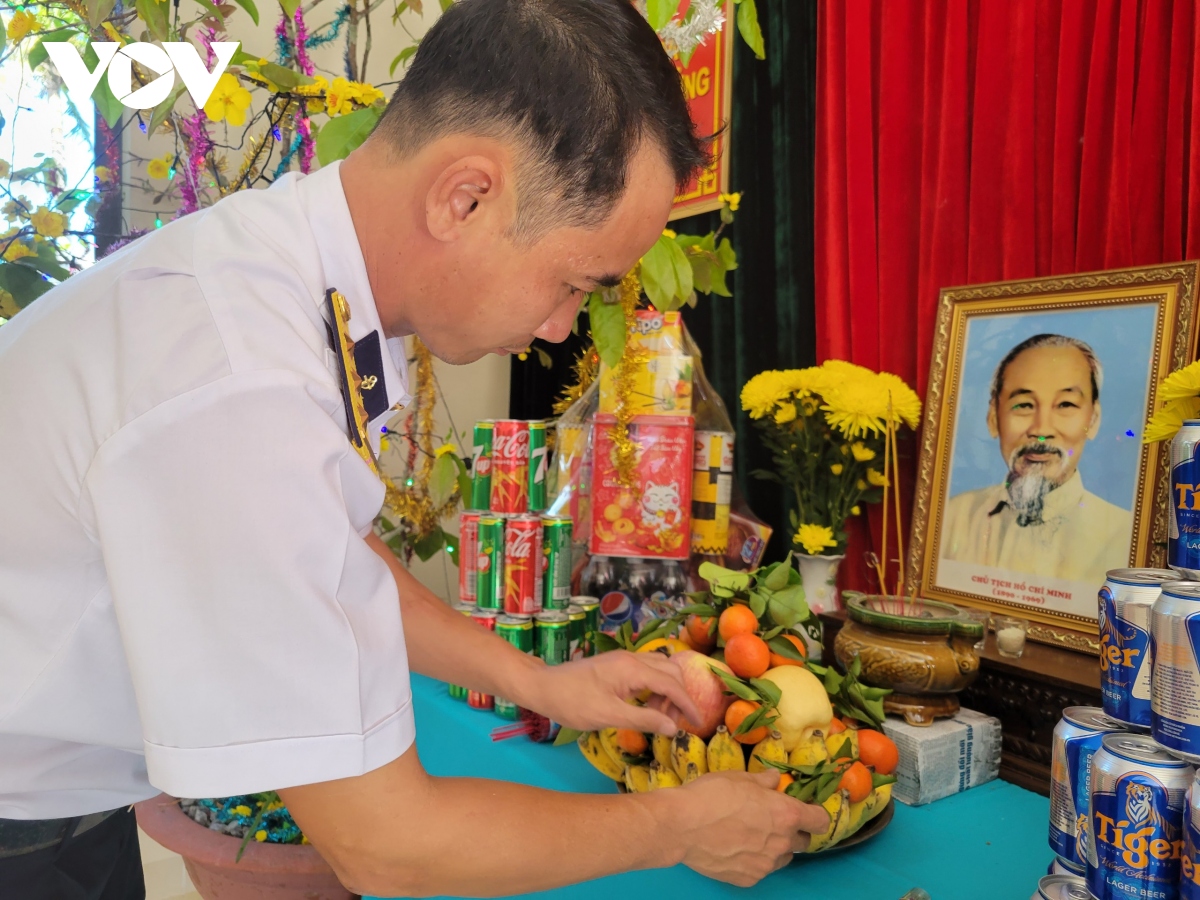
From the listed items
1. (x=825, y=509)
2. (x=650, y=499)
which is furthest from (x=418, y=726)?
(x=825, y=509)

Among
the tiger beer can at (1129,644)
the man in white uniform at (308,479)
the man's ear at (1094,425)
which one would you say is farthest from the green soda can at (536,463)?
the tiger beer can at (1129,644)

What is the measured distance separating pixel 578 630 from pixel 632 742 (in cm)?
40

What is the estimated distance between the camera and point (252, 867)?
1.04m

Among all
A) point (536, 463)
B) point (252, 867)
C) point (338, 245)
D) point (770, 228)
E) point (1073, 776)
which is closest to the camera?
point (1073, 776)

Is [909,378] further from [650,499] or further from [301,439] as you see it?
[301,439]

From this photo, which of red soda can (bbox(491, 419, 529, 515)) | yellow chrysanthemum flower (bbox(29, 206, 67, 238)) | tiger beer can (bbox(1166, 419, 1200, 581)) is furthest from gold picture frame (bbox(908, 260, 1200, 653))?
yellow chrysanthemum flower (bbox(29, 206, 67, 238))

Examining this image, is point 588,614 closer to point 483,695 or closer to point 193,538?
point 483,695

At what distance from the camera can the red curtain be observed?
118 centimetres

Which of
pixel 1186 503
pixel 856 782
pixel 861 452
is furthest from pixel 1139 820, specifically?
pixel 861 452

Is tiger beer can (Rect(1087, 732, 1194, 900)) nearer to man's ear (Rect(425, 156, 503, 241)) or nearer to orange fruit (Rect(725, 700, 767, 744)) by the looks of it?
orange fruit (Rect(725, 700, 767, 744))

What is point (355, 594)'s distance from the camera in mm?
585

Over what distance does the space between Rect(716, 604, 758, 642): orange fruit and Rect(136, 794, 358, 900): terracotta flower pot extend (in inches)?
23.0

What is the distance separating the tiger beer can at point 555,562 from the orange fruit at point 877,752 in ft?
1.97

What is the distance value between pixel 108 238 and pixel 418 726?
1.96 metres
